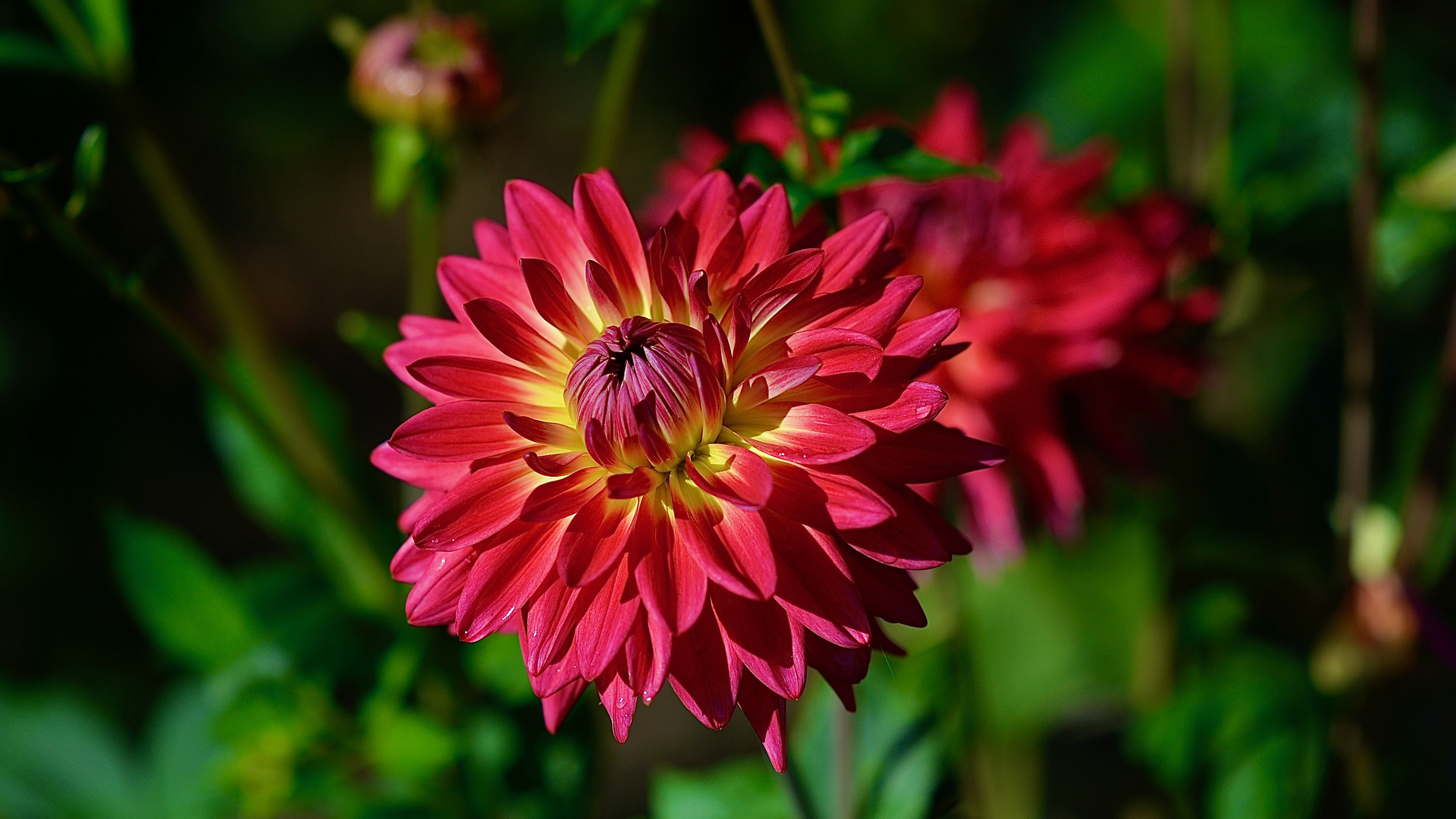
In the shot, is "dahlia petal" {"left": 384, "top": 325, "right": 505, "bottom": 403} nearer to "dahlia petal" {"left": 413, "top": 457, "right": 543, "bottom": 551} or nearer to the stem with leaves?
"dahlia petal" {"left": 413, "top": 457, "right": 543, "bottom": 551}

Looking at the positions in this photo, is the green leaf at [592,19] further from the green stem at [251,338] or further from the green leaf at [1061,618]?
the green leaf at [1061,618]

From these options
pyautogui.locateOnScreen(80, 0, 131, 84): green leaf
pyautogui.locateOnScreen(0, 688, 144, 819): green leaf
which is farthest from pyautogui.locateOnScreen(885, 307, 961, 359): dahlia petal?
pyautogui.locateOnScreen(0, 688, 144, 819): green leaf

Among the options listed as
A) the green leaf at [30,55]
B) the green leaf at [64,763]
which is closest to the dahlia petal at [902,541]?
the green leaf at [30,55]

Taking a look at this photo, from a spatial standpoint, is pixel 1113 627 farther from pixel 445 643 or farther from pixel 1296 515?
pixel 445 643

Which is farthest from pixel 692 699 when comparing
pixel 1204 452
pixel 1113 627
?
pixel 1113 627

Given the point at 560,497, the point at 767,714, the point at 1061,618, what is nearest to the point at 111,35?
the point at 560,497

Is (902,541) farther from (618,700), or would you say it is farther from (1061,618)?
(1061,618)

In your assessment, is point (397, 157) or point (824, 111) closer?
point (824, 111)
